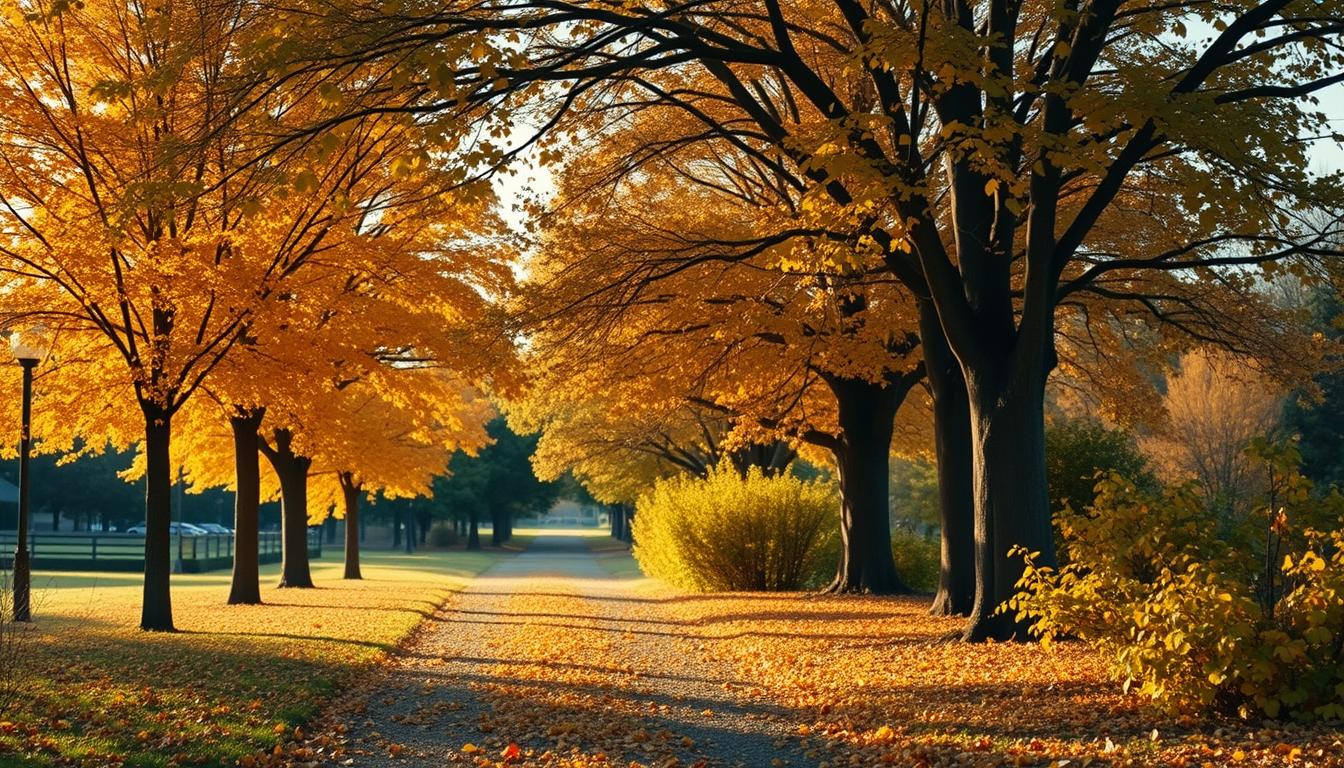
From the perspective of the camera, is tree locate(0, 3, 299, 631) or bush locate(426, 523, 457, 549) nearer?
tree locate(0, 3, 299, 631)

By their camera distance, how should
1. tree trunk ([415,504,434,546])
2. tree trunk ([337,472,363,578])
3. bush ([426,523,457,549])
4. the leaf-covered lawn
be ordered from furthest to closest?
bush ([426,523,457,549]), tree trunk ([415,504,434,546]), tree trunk ([337,472,363,578]), the leaf-covered lawn

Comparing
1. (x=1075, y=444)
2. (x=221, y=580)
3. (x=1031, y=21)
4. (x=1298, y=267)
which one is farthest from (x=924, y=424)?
(x=221, y=580)

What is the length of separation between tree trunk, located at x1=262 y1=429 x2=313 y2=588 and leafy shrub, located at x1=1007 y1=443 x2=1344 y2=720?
2223cm

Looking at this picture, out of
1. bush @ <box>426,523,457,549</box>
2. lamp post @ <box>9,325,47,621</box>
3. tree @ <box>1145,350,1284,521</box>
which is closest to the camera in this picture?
lamp post @ <box>9,325,47,621</box>

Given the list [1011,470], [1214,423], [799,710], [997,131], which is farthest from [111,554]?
[997,131]

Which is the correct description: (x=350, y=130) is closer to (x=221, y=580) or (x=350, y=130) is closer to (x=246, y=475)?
(x=246, y=475)

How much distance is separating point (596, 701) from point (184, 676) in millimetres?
3813

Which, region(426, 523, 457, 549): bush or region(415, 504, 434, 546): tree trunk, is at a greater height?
region(415, 504, 434, 546): tree trunk

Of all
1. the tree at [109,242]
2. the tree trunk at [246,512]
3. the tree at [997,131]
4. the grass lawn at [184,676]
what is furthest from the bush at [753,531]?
the tree at [109,242]

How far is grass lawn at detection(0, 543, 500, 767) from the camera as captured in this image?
7355 millimetres

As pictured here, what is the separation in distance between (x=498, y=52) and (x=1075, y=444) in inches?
622

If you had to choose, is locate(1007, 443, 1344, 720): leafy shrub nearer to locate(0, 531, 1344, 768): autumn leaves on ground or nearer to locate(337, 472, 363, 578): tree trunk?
locate(0, 531, 1344, 768): autumn leaves on ground

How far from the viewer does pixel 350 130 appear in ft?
31.8

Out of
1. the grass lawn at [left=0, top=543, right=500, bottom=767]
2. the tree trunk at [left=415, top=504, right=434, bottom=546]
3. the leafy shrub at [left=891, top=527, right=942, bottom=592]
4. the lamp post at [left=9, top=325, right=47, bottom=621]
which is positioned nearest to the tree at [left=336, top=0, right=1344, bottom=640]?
the grass lawn at [left=0, top=543, right=500, bottom=767]
